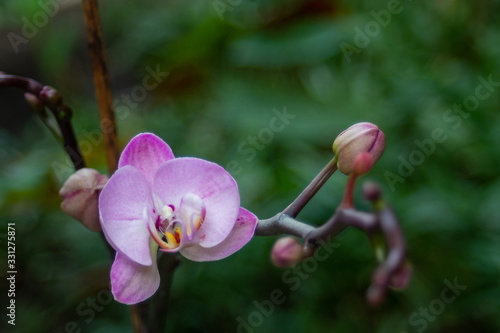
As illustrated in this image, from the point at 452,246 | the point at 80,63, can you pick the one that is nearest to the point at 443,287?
the point at 452,246

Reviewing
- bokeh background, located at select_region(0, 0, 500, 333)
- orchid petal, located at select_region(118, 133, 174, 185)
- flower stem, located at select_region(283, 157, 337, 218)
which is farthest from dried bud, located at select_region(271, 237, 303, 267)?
bokeh background, located at select_region(0, 0, 500, 333)

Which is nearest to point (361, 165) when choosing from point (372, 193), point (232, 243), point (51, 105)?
point (372, 193)

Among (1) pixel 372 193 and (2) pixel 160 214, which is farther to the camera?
(2) pixel 160 214

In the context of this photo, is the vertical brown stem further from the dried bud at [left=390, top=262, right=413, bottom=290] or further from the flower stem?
the dried bud at [left=390, top=262, right=413, bottom=290]

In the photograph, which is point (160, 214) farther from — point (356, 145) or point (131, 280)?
point (356, 145)

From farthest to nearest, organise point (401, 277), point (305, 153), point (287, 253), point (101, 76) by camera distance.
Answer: point (305, 153) < point (101, 76) < point (287, 253) < point (401, 277)

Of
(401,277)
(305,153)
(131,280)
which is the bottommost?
(305,153)

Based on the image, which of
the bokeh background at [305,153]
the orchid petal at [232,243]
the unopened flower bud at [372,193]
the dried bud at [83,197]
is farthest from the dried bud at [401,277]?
the bokeh background at [305,153]
